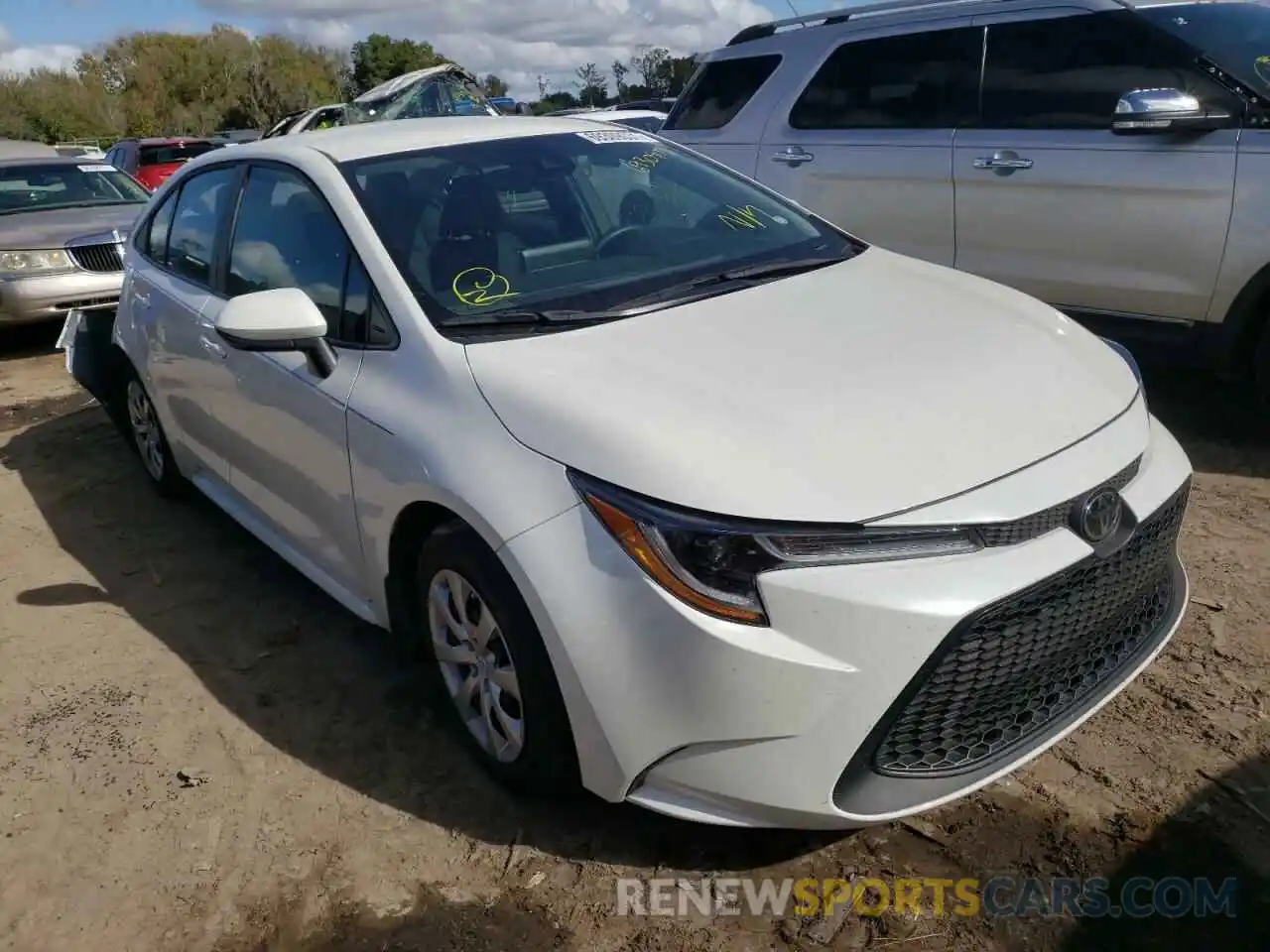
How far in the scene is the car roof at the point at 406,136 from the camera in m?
3.45

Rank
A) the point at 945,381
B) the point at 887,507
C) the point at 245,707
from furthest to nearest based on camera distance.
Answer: the point at 245,707 → the point at 945,381 → the point at 887,507

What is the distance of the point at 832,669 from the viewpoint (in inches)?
83.1

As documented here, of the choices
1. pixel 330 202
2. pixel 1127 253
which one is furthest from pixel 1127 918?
pixel 1127 253

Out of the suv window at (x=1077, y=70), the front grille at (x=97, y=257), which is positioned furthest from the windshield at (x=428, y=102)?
the suv window at (x=1077, y=70)

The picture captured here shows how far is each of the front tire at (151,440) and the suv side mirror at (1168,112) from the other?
13.9 ft

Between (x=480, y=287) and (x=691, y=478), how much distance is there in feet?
3.55

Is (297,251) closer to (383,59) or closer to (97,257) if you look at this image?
(97,257)

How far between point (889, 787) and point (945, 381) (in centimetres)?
93

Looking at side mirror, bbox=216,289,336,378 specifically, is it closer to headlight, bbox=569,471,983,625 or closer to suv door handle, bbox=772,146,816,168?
headlight, bbox=569,471,983,625

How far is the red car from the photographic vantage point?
1672cm

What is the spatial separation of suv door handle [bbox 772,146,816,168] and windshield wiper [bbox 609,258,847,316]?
8.40ft

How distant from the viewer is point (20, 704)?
11.8 ft

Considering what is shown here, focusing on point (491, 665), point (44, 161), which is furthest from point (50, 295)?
point (491, 665)

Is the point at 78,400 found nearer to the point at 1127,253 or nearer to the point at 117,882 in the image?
the point at 117,882
